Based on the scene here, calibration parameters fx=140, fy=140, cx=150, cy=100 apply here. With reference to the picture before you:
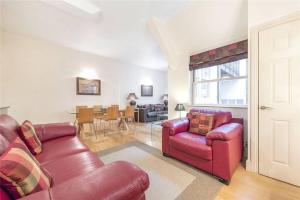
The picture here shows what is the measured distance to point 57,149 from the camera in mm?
1638

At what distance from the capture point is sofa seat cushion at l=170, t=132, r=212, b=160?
72.1 inches

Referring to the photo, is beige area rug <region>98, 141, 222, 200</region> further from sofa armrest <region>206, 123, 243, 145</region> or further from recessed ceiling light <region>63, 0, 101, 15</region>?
recessed ceiling light <region>63, 0, 101, 15</region>

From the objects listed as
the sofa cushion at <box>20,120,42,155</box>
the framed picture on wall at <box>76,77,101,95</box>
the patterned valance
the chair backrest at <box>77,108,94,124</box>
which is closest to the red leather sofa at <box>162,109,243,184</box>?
the patterned valance

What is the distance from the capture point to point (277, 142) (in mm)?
1794

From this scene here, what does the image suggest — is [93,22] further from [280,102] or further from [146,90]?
[146,90]

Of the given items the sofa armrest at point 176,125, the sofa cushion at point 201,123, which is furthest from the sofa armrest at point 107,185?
the sofa cushion at point 201,123

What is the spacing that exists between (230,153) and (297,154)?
0.76 metres

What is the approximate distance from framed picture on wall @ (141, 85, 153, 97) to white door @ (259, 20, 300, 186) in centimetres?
541

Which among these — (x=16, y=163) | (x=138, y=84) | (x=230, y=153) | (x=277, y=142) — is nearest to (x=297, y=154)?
(x=277, y=142)

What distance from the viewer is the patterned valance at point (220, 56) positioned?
2652 mm

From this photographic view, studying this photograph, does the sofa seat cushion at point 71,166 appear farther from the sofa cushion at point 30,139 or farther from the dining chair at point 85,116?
the dining chair at point 85,116

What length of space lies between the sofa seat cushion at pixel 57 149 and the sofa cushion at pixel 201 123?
1.77 metres

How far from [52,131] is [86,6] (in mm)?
2406

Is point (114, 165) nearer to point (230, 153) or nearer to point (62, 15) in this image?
point (230, 153)
